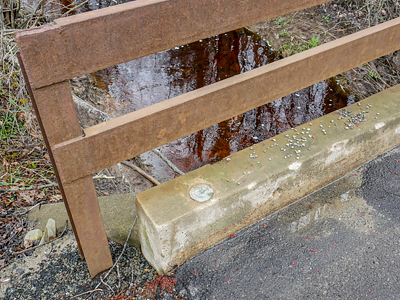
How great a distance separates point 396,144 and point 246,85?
175 centimetres

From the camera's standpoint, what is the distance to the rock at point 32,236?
2.44 meters

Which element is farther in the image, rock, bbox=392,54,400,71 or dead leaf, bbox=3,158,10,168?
rock, bbox=392,54,400,71

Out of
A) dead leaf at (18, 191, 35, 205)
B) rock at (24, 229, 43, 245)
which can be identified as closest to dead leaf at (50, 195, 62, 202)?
dead leaf at (18, 191, 35, 205)

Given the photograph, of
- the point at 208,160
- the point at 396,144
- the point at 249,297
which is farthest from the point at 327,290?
the point at 208,160

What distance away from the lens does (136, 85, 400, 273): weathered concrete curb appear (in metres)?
2.03

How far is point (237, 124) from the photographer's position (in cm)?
520

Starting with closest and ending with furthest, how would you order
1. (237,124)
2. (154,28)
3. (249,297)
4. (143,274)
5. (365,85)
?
(154,28) → (249,297) → (143,274) → (237,124) → (365,85)

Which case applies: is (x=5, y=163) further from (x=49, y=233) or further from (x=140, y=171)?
(x=140, y=171)

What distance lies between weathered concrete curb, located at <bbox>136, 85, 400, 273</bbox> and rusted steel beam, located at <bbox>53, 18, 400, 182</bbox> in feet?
1.24

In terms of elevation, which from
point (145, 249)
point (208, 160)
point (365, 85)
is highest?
point (145, 249)

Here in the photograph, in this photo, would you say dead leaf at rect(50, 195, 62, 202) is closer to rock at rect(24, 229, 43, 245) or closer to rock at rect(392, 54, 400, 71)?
rock at rect(24, 229, 43, 245)

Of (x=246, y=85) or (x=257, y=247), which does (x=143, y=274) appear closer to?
(x=257, y=247)

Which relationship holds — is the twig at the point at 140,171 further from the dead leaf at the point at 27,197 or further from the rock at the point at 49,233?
the rock at the point at 49,233

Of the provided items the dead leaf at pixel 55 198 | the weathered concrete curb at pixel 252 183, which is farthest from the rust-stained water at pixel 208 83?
the weathered concrete curb at pixel 252 183
